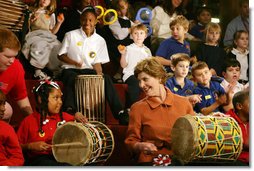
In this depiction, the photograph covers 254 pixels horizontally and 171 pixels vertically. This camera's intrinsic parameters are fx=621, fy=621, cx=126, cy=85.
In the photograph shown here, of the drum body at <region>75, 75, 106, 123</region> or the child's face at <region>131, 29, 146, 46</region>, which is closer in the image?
the drum body at <region>75, 75, 106, 123</region>

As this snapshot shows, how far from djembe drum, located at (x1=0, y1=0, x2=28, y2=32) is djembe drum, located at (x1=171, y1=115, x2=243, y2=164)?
118 centimetres

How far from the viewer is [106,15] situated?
4055 millimetres

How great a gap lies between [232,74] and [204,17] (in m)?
0.42

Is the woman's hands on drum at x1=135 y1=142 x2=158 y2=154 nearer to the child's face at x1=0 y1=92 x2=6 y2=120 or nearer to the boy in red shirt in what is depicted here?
the boy in red shirt

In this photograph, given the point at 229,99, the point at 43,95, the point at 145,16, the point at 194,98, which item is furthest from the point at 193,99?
the point at 43,95

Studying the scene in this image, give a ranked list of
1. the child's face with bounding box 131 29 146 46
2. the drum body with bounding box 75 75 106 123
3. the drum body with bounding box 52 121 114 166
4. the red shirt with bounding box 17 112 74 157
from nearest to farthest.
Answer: the drum body with bounding box 52 121 114 166 → the red shirt with bounding box 17 112 74 157 → the drum body with bounding box 75 75 106 123 → the child's face with bounding box 131 29 146 46

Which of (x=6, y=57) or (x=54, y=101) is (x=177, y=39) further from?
(x=6, y=57)

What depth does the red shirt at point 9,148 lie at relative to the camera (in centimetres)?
374

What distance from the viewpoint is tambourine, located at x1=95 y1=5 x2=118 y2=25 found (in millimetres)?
4051

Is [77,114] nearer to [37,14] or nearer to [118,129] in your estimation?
[118,129]

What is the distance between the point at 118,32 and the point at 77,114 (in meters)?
0.60

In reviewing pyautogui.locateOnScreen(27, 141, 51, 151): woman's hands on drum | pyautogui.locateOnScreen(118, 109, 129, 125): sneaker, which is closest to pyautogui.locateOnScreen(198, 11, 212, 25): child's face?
pyautogui.locateOnScreen(118, 109, 129, 125): sneaker

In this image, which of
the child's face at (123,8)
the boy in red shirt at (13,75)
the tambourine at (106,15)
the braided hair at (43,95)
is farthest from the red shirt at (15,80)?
the child's face at (123,8)

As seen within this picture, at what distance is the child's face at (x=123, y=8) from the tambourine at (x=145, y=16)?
3.3 inches
